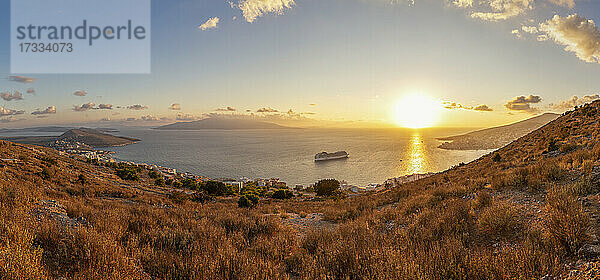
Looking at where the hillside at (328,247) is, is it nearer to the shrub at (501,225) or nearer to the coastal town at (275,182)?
the shrub at (501,225)

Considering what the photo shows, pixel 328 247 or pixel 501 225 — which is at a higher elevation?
pixel 501 225

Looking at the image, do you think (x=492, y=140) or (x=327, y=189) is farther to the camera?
(x=492, y=140)

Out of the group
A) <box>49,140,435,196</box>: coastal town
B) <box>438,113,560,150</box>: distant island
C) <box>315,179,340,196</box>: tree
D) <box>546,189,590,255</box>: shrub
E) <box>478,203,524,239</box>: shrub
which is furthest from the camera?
<box>438,113,560,150</box>: distant island

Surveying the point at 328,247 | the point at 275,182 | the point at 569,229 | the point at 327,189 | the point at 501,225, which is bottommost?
the point at 275,182

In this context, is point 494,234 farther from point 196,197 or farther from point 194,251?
point 196,197

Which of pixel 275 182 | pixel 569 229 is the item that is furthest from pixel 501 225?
pixel 275 182

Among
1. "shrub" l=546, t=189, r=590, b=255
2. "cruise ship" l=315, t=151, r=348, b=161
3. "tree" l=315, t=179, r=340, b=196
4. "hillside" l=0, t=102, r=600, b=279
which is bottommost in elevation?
"cruise ship" l=315, t=151, r=348, b=161

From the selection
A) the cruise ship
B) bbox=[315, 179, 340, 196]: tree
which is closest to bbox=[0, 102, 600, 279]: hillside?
bbox=[315, 179, 340, 196]: tree

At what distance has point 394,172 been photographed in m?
83.2

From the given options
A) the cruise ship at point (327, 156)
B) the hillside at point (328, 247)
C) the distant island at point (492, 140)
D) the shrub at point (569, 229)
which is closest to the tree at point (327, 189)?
the hillside at point (328, 247)

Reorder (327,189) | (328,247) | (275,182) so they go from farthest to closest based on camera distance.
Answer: (275,182)
(327,189)
(328,247)

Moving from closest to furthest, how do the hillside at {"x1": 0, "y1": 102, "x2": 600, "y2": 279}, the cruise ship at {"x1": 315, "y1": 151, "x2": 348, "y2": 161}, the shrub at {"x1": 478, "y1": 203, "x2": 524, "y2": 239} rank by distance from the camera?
the hillside at {"x1": 0, "y1": 102, "x2": 600, "y2": 279} < the shrub at {"x1": 478, "y1": 203, "x2": 524, "y2": 239} < the cruise ship at {"x1": 315, "y1": 151, "x2": 348, "y2": 161}

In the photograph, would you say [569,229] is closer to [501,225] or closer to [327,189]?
[501,225]

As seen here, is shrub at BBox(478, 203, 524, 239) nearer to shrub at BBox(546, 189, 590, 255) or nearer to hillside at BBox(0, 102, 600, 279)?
hillside at BBox(0, 102, 600, 279)
